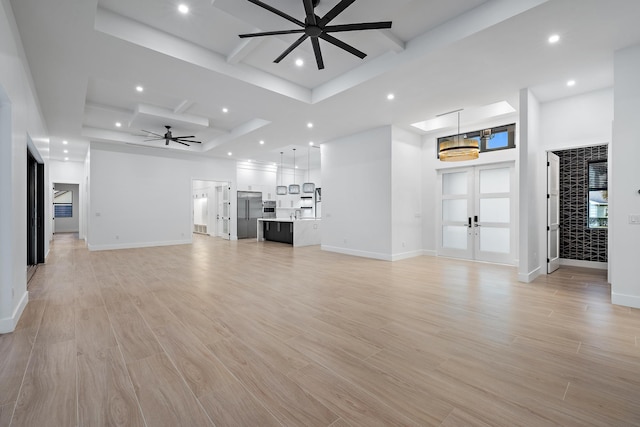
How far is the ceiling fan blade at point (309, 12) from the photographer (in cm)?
261

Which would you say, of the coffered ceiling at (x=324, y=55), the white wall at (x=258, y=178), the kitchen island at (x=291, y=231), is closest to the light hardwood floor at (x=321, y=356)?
the coffered ceiling at (x=324, y=55)

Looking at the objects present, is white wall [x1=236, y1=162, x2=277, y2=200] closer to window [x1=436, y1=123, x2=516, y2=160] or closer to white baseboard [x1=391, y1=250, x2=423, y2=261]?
white baseboard [x1=391, y1=250, x2=423, y2=261]

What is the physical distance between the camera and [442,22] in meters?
3.53

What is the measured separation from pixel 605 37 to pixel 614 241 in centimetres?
245

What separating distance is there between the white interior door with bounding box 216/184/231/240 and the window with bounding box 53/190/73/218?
28.4 feet

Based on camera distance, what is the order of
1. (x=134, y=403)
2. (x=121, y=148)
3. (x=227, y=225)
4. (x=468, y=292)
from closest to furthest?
(x=134, y=403)
(x=468, y=292)
(x=121, y=148)
(x=227, y=225)

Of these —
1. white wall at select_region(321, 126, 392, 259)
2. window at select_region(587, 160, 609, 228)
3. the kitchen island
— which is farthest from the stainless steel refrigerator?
window at select_region(587, 160, 609, 228)

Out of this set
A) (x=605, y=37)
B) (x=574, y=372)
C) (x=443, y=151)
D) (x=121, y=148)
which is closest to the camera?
(x=574, y=372)

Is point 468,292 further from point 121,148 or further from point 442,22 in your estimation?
point 121,148

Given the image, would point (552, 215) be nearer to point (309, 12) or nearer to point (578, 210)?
point (578, 210)

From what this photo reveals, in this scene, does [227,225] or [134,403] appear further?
[227,225]

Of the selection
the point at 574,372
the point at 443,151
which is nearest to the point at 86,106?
the point at 443,151

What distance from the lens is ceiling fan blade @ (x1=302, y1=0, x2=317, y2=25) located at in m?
2.61

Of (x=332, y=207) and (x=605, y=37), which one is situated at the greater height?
(x=605, y=37)
